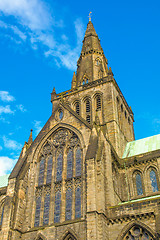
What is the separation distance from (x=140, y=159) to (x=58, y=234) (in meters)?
10.2

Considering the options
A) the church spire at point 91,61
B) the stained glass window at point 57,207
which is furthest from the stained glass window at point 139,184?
the church spire at point 91,61

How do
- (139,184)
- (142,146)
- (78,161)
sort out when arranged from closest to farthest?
(78,161), (139,184), (142,146)

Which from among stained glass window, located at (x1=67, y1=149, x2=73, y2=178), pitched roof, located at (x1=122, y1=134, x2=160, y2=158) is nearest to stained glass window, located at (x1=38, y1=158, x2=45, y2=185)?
stained glass window, located at (x1=67, y1=149, x2=73, y2=178)

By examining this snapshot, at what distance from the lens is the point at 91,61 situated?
42.5 metres

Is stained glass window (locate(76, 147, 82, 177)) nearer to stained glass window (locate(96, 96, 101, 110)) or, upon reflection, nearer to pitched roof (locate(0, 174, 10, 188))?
stained glass window (locate(96, 96, 101, 110))

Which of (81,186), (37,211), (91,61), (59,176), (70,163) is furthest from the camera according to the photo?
(91,61)

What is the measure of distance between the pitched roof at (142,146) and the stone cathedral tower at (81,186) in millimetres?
108

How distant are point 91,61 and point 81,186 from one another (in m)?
23.0

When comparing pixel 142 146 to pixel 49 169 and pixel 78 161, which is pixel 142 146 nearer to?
pixel 78 161

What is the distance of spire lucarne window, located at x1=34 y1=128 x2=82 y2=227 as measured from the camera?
23188 mm

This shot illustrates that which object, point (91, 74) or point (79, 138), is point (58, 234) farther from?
point (91, 74)

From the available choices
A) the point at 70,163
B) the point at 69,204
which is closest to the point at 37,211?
the point at 69,204

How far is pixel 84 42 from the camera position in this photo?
4659cm

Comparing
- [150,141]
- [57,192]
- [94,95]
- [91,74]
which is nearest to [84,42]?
[91,74]
